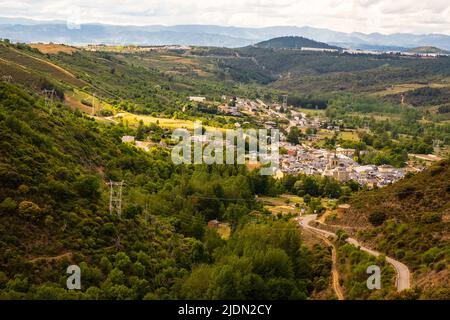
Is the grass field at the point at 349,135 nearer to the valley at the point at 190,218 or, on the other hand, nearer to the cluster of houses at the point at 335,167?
the cluster of houses at the point at 335,167

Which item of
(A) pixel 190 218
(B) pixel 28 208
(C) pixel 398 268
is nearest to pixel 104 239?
(B) pixel 28 208

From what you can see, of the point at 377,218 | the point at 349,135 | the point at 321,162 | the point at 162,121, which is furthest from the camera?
the point at 349,135

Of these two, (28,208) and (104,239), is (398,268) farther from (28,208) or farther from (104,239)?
(28,208)

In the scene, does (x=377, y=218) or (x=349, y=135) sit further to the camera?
(x=349, y=135)

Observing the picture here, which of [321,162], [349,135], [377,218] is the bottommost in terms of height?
[349,135]

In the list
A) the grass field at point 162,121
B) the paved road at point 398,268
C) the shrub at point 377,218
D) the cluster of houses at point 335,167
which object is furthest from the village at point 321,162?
the shrub at point 377,218

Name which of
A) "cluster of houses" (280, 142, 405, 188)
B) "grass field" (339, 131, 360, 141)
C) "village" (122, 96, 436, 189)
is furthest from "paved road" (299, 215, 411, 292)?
"grass field" (339, 131, 360, 141)

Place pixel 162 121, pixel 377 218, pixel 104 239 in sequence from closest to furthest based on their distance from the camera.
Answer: pixel 104 239, pixel 377 218, pixel 162 121

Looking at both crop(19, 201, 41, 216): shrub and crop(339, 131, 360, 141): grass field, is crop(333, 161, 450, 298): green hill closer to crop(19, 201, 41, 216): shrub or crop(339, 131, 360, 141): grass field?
crop(19, 201, 41, 216): shrub
